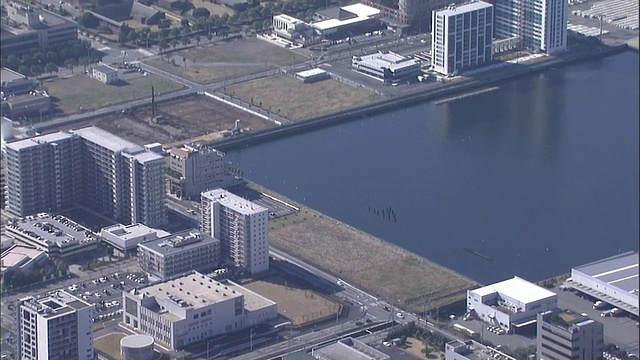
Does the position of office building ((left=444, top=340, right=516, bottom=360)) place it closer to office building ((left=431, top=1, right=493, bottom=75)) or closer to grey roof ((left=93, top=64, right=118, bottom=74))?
office building ((left=431, top=1, right=493, bottom=75))

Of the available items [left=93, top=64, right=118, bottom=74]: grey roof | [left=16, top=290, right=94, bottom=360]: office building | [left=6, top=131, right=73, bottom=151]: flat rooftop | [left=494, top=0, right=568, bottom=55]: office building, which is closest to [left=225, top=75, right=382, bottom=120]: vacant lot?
[left=93, top=64, right=118, bottom=74]: grey roof

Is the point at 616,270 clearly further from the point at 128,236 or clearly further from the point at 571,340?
the point at 128,236

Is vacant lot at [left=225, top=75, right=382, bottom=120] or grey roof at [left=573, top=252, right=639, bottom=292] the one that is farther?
vacant lot at [left=225, top=75, right=382, bottom=120]

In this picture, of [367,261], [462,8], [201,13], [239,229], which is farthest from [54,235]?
[201,13]

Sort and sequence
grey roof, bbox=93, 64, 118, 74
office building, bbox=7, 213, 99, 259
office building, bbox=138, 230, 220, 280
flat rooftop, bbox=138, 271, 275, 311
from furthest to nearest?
grey roof, bbox=93, 64, 118, 74
office building, bbox=7, 213, 99, 259
office building, bbox=138, 230, 220, 280
flat rooftop, bbox=138, 271, 275, 311

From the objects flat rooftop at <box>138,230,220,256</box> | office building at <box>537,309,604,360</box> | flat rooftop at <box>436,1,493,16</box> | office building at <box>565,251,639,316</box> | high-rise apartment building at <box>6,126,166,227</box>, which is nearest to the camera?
office building at <box>537,309,604,360</box>

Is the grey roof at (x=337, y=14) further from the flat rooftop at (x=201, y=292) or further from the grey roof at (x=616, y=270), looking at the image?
the grey roof at (x=616, y=270)

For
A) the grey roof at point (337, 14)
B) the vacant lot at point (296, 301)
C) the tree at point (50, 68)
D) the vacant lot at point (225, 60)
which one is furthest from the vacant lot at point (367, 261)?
the grey roof at point (337, 14)
